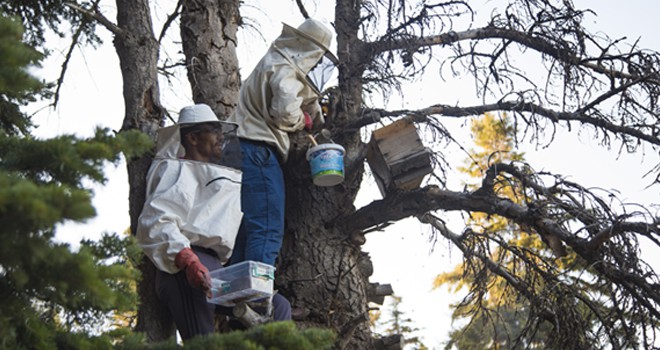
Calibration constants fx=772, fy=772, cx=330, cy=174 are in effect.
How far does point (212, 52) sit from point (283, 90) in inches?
52.9

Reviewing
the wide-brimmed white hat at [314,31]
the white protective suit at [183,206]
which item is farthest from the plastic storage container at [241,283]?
the wide-brimmed white hat at [314,31]

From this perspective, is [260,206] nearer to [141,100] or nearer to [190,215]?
[190,215]

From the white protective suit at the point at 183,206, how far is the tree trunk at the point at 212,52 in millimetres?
1556

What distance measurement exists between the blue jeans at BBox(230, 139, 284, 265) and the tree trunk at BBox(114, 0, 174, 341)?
0.68 metres

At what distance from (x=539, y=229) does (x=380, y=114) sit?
Answer: 1.51m

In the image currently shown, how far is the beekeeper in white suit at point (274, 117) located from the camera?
5125 mm

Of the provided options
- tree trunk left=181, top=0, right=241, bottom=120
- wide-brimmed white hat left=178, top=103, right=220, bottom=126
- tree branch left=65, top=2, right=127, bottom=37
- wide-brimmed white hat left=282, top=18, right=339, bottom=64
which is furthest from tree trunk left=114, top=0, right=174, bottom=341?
wide-brimmed white hat left=282, top=18, right=339, bottom=64

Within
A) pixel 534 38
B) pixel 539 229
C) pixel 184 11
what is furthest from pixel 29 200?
pixel 534 38

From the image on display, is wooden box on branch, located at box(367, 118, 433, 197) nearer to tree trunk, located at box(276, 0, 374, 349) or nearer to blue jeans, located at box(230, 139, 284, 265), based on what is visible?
tree trunk, located at box(276, 0, 374, 349)

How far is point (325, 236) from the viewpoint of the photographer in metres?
5.77

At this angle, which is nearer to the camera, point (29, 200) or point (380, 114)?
point (29, 200)

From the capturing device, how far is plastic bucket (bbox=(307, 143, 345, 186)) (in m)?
5.23

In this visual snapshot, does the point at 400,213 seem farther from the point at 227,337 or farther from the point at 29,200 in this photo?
the point at 29,200

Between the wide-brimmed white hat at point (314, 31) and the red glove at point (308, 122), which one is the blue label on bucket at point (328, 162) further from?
the wide-brimmed white hat at point (314, 31)
